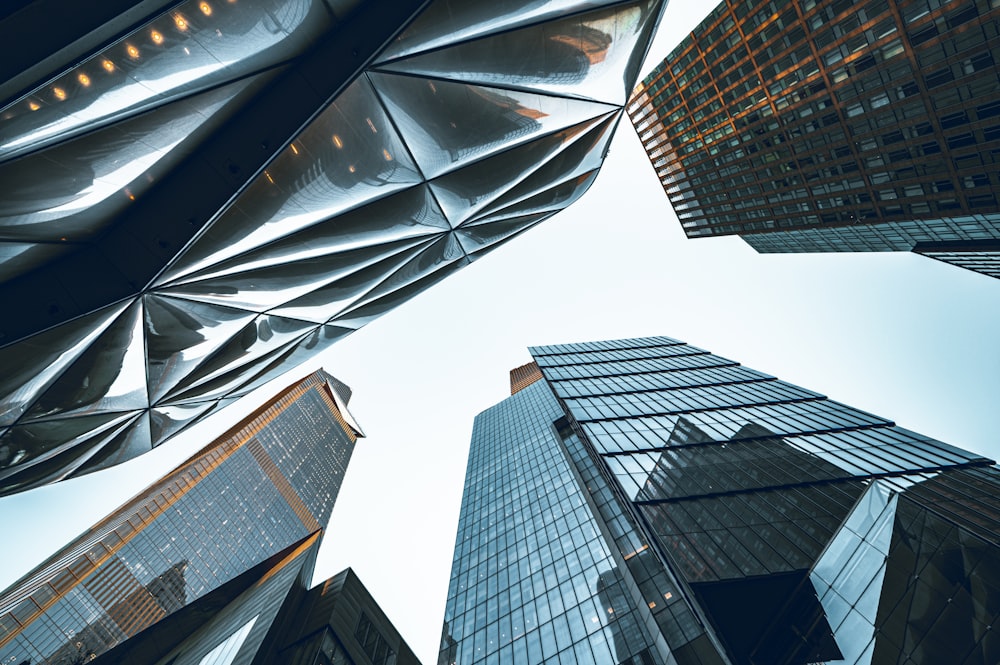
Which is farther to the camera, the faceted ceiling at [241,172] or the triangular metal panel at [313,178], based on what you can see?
the triangular metal panel at [313,178]

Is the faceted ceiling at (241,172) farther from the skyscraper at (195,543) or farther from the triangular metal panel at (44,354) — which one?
the skyscraper at (195,543)

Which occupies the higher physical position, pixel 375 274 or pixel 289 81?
pixel 289 81

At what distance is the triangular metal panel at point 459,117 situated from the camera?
462 cm

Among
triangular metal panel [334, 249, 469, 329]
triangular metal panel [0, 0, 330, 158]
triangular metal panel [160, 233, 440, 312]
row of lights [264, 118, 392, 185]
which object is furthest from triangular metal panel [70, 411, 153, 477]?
triangular metal panel [0, 0, 330, 158]

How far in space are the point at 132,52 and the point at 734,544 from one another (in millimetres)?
24995

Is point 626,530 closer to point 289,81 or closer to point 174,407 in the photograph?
point 174,407

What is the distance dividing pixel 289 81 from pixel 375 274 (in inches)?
186

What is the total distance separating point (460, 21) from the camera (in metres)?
4.61

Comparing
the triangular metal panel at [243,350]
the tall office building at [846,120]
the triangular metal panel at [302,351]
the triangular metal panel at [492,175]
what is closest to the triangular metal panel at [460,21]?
the triangular metal panel at [492,175]

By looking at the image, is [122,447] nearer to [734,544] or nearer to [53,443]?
[53,443]

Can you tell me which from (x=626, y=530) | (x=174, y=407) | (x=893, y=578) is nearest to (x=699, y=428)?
(x=626, y=530)

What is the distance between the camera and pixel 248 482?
123875 millimetres

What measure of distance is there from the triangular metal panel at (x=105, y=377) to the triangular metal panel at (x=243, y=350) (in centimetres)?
99

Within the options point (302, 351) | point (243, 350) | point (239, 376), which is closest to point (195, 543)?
point (302, 351)
